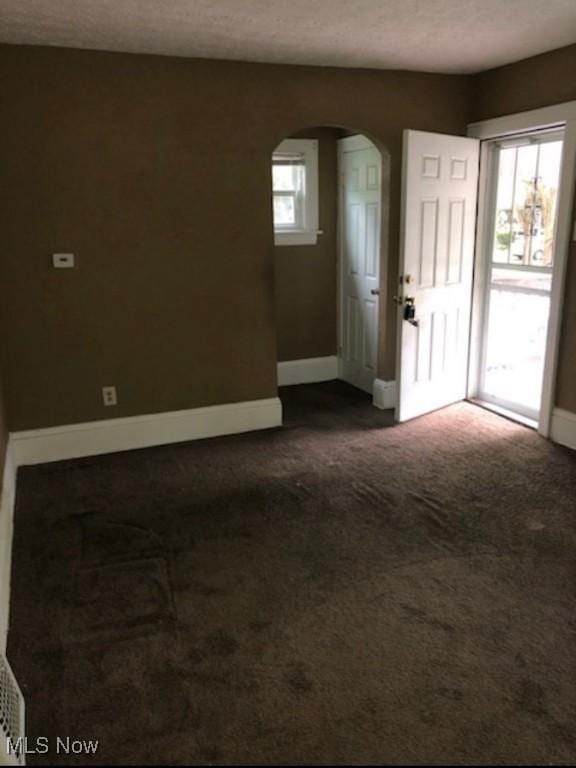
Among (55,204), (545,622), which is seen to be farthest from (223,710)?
(55,204)

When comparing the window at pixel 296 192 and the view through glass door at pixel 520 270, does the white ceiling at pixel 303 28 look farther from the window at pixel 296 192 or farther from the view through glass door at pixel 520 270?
the window at pixel 296 192

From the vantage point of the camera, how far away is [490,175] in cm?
439

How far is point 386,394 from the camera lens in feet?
15.3

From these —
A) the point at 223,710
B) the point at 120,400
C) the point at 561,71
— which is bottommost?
the point at 223,710

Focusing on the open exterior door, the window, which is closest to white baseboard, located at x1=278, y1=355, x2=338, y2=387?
the window

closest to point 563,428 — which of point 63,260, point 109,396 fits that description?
point 109,396

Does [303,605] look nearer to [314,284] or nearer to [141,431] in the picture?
[141,431]

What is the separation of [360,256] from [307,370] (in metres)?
1.12

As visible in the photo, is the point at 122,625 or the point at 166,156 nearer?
the point at 122,625

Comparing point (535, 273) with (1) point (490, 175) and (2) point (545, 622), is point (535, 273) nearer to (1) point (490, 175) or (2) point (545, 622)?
(1) point (490, 175)

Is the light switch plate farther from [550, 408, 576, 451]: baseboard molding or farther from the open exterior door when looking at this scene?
[550, 408, 576, 451]: baseboard molding

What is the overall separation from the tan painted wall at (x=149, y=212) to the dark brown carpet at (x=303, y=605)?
0.59 m

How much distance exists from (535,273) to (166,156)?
8.59ft

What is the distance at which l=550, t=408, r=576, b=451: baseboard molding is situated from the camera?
3.86 metres
